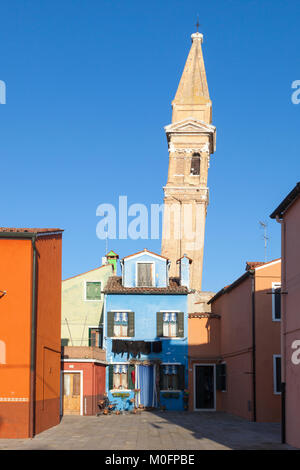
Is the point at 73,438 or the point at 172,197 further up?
the point at 172,197

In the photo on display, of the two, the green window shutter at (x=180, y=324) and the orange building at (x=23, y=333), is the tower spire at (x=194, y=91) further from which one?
the orange building at (x=23, y=333)

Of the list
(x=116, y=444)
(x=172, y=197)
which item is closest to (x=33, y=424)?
(x=116, y=444)

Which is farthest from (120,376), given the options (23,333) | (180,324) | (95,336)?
(23,333)

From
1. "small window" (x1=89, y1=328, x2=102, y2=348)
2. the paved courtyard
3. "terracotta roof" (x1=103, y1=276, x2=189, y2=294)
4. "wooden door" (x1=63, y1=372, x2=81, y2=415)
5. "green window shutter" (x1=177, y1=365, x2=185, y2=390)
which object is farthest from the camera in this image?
"small window" (x1=89, y1=328, x2=102, y2=348)

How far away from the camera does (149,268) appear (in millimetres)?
34250

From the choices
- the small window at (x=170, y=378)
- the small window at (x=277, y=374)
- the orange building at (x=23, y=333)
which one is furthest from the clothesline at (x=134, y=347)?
the orange building at (x=23, y=333)

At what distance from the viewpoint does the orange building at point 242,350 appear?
87.1ft

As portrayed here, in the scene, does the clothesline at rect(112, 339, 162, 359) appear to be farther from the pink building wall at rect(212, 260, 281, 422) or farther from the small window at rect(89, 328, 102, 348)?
the small window at rect(89, 328, 102, 348)

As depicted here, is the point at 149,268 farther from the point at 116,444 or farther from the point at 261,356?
the point at 116,444

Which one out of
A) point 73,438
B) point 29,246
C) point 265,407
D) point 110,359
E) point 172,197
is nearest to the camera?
point 73,438

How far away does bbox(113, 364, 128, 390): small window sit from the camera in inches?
1272

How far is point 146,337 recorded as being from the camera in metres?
33.1

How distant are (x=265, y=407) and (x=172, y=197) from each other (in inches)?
1248

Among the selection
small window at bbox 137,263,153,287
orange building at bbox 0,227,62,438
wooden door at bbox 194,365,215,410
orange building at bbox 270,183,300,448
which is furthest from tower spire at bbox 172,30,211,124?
orange building at bbox 270,183,300,448
